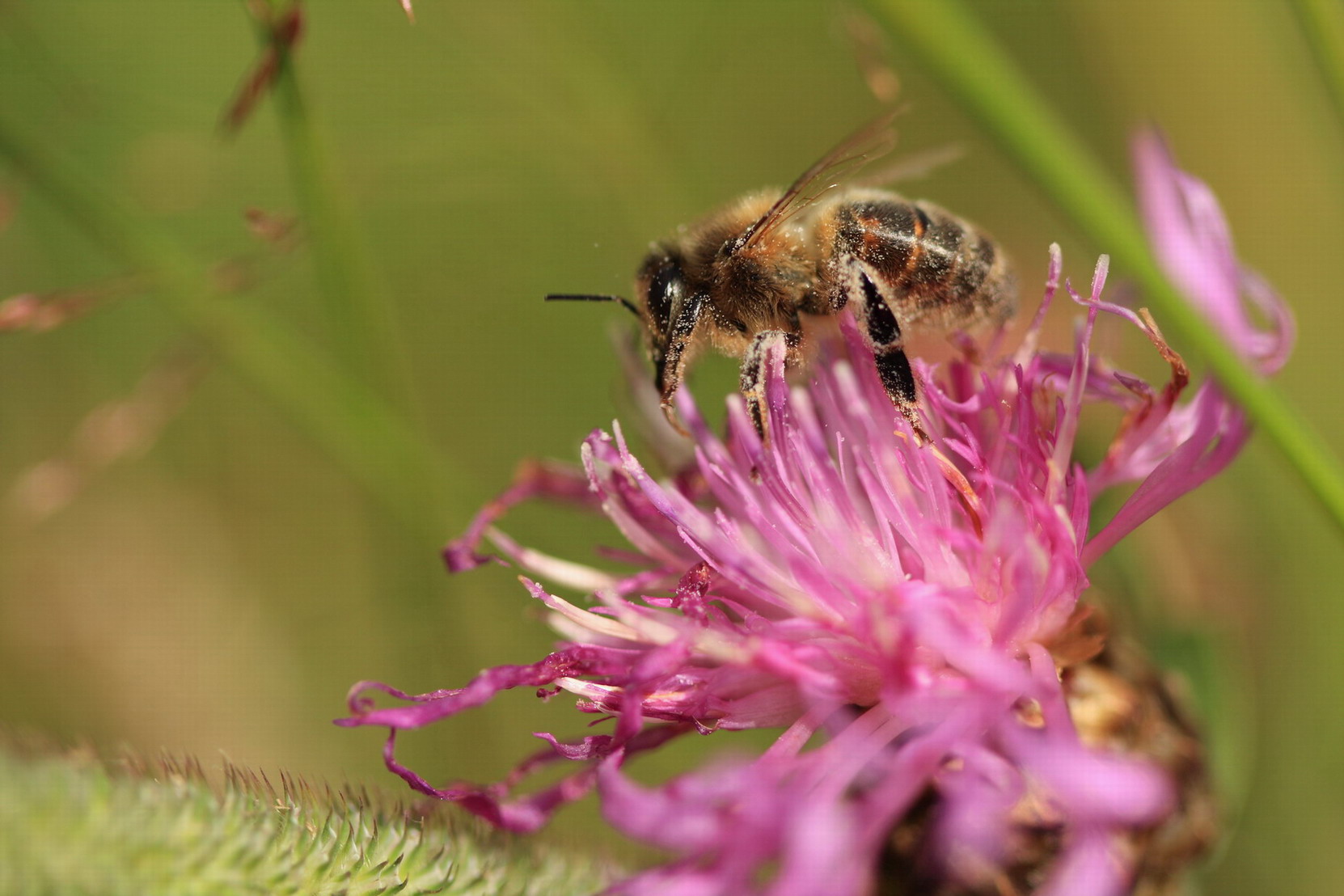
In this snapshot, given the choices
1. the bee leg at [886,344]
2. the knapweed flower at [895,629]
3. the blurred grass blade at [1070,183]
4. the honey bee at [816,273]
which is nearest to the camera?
the knapweed flower at [895,629]

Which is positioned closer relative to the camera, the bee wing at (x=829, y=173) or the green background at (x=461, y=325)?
the bee wing at (x=829, y=173)

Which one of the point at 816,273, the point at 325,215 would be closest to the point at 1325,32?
the point at 816,273

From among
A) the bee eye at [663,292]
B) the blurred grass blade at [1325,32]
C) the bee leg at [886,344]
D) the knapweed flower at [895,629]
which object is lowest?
the knapweed flower at [895,629]

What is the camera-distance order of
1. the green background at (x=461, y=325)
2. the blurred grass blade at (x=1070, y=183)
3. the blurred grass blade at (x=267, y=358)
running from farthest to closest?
the green background at (x=461, y=325)
the blurred grass blade at (x=267, y=358)
the blurred grass blade at (x=1070, y=183)

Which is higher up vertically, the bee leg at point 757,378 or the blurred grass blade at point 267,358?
the blurred grass blade at point 267,358

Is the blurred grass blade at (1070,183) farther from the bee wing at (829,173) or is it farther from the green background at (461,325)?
the green background at (461,325)

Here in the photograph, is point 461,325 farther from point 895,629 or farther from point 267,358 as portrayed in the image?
point 895,629

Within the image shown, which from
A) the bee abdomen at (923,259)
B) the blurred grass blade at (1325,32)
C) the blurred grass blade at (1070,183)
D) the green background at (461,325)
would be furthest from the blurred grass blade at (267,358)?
the blurred grass blade at (1325,32)

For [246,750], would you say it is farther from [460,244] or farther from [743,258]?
[743,258]
